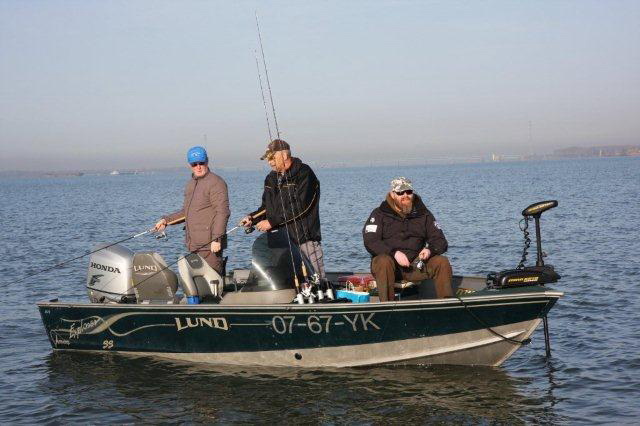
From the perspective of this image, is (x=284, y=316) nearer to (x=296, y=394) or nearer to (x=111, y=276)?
(x=296, y=394)

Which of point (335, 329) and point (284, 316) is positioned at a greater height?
point (284, 316)

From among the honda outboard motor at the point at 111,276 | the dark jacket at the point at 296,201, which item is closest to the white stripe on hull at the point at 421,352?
the dark jacket at the point at 296,201

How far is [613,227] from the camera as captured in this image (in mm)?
27453

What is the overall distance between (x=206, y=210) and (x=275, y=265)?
1.17m

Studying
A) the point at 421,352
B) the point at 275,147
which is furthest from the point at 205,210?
the point at 421,352

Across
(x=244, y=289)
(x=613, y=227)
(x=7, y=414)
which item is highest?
(x=244, y=289)

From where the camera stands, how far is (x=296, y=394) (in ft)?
29.9

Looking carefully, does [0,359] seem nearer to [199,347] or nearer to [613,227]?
[199,347]

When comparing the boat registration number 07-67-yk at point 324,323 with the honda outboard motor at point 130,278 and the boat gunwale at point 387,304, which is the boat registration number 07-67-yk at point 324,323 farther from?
the honda outboard motor at point 130,278

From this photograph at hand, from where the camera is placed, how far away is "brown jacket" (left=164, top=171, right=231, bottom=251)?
33.4ft

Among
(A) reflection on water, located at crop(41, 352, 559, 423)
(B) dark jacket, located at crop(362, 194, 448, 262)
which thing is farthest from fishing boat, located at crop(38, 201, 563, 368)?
(B) dark jacket, located at crop(362, 194, 448, 262)

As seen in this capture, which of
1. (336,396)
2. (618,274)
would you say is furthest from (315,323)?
(618,274)

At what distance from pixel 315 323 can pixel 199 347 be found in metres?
1.65

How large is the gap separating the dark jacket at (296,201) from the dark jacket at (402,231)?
0.76 meters
